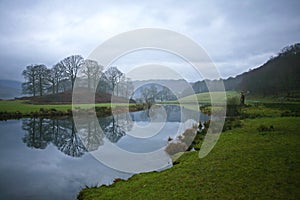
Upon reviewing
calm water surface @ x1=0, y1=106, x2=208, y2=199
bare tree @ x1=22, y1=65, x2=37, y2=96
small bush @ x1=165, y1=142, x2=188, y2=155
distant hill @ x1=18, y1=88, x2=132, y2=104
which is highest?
bare tree @ x1=22, y1=65, x2=37, y2=96

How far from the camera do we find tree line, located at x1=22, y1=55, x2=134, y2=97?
5997 centimetres

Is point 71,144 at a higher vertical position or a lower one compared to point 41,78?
lower

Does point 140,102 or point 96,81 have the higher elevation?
point 96,81

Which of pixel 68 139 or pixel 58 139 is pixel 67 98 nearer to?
pixel 58 139

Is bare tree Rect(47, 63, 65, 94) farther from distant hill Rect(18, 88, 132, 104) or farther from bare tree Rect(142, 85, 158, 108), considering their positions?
bare tree Rect(142, 85, 158, 108)

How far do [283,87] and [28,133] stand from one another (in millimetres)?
71184

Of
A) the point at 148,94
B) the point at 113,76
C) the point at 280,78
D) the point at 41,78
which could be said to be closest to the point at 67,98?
the point at 41,78

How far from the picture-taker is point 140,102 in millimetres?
71062

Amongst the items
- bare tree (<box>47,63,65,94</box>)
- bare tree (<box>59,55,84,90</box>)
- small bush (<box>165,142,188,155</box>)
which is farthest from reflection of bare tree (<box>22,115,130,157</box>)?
bare tree (<box>47,63,65,94</box>)

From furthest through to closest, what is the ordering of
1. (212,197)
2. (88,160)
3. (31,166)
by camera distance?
1. (88,160)
2. (31,166)
3. (212,197)

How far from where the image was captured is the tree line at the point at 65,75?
5997 centimetres

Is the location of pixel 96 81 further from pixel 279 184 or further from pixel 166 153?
pixel 279 184

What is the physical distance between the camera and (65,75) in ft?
206

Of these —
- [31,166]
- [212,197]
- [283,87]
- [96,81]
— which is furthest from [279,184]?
[283,87]
